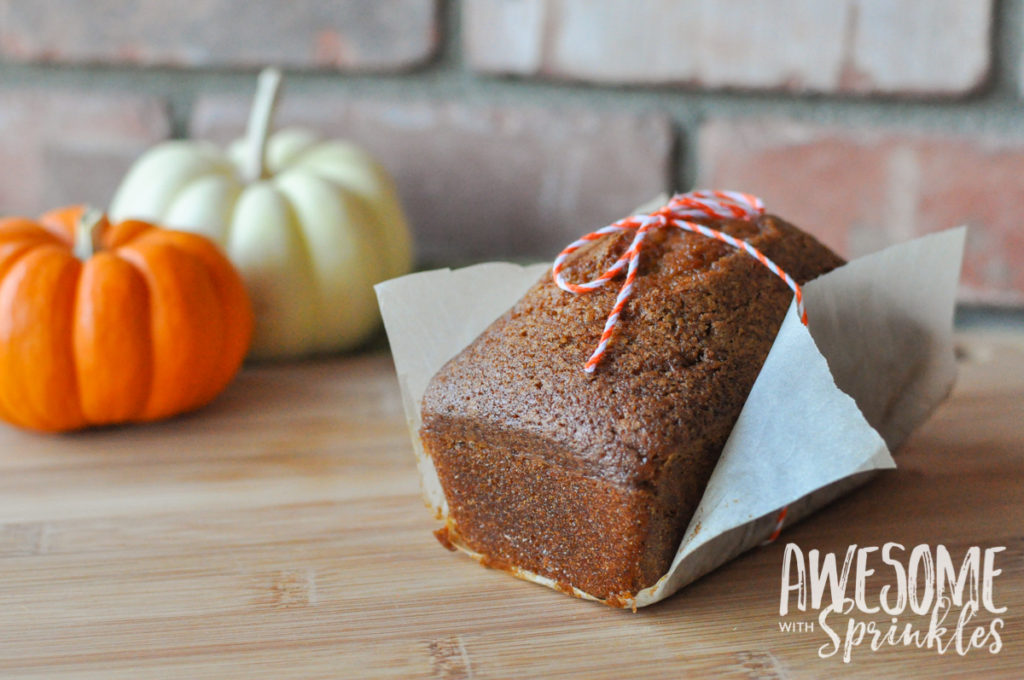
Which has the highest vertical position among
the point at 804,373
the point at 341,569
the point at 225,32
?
the point at 225,32

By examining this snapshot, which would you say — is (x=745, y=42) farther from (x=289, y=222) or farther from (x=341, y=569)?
(x=341, y=569)

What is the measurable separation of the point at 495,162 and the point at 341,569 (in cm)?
88

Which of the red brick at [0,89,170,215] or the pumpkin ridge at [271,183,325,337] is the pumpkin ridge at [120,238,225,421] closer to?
the pumpkin ridge at [271,183,325,337]

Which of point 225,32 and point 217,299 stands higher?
point 225,32

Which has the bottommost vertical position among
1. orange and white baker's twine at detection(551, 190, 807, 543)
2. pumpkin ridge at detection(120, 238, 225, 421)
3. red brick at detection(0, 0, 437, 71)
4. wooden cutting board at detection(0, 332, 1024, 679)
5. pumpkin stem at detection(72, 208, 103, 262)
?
wooden cutting board at detection(0, 332, 1024, 679)

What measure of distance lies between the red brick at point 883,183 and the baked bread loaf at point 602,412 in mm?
619

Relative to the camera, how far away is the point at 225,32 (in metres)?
1.59

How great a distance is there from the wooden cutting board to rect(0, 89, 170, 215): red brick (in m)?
0.64

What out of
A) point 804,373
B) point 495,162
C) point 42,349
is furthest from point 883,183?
point 42,349

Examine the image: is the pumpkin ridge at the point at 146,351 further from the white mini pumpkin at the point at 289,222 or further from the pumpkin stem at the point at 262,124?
the pumpkin stem at the point at 262,124

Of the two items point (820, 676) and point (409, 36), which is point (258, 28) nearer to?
point (409, 36)

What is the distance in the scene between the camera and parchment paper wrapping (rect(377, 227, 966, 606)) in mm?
745

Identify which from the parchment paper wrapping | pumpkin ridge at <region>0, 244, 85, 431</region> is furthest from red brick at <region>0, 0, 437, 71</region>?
the parchment paper wrapping

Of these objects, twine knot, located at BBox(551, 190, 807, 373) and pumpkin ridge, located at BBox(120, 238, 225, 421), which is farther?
pumpkin ridge, located at BBox(120, 238, 225, 421)
